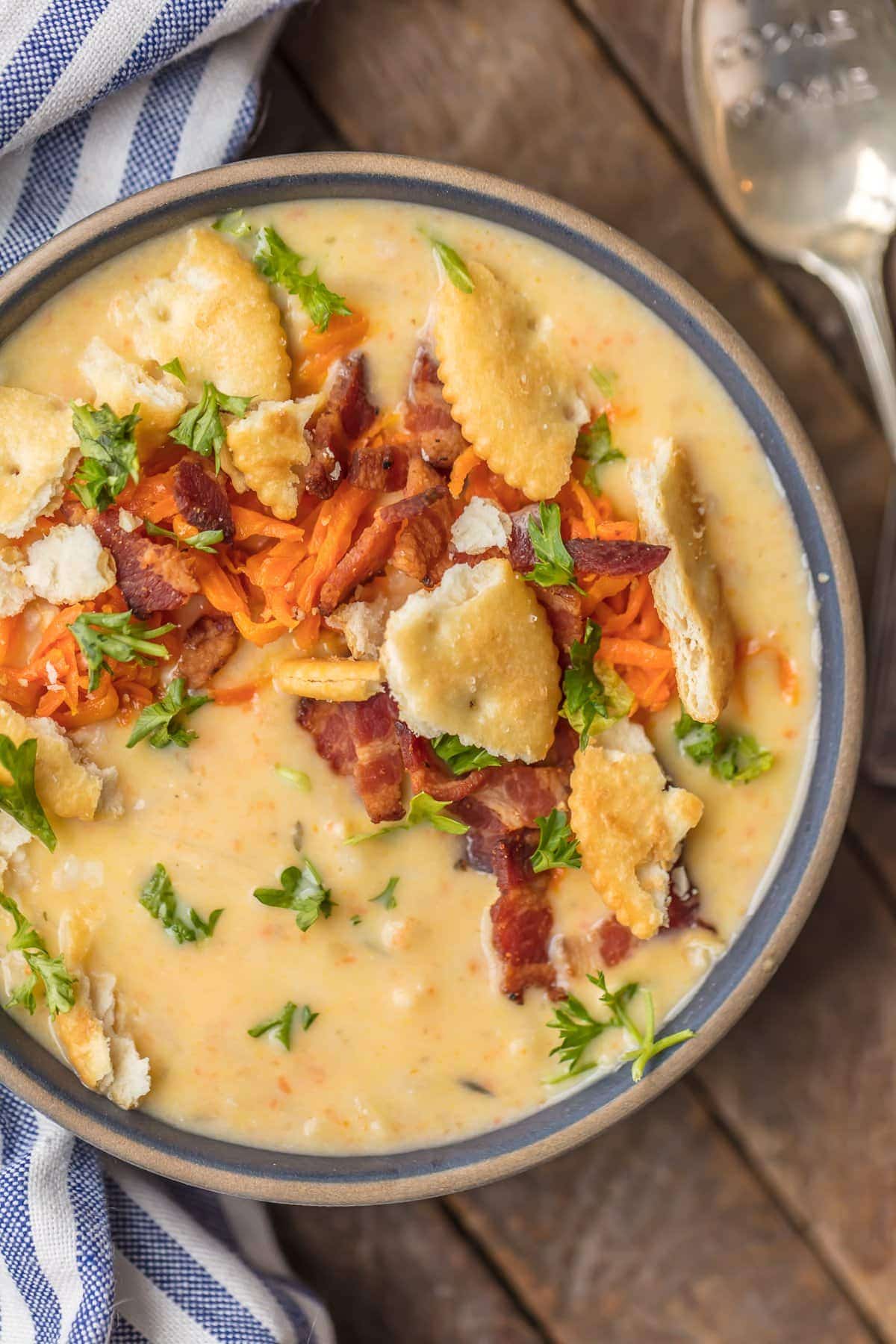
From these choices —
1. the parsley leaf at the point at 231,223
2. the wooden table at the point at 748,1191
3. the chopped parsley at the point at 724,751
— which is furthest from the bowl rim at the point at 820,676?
the wooden table at the point at 748,1191

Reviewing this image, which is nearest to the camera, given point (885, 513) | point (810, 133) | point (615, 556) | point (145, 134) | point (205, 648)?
point (615, 556)

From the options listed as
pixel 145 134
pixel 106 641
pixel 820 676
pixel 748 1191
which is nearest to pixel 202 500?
pixel 106 641

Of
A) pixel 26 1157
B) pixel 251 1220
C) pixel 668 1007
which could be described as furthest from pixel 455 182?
pixel 251 1220

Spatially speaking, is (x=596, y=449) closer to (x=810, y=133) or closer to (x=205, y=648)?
(x=205, y=648)

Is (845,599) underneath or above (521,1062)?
above

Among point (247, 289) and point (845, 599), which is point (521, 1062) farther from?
point (247, 289)

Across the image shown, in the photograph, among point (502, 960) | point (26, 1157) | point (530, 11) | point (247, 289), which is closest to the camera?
point (247, 289)
